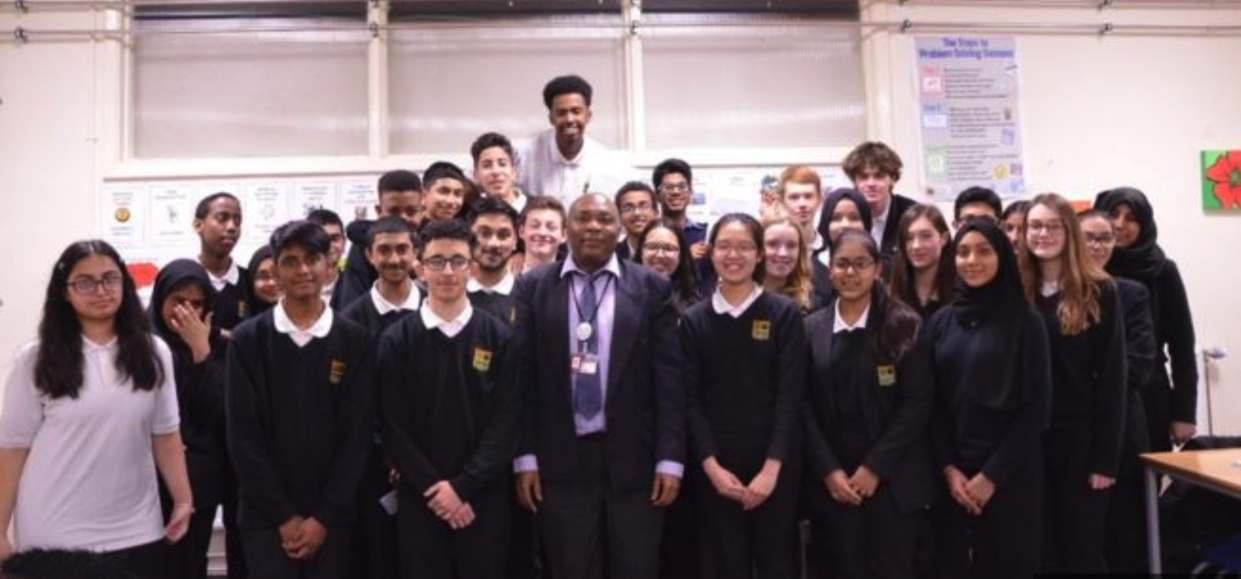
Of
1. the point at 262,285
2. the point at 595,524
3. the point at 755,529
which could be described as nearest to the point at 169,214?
the point at 262,285

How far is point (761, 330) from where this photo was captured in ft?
7.82

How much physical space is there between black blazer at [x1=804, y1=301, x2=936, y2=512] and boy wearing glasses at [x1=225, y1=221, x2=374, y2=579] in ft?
4.25

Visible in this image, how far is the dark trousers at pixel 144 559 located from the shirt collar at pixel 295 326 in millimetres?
633

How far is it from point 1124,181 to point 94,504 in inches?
187

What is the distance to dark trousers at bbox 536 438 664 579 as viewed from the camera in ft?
7.37

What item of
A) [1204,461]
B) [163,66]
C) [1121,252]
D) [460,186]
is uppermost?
[163,66]

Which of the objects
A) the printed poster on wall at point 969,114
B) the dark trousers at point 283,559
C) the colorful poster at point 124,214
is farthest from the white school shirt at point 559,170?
the colorful poster at point 124,214

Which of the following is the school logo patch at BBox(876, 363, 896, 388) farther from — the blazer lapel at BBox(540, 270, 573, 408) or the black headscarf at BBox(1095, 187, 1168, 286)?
the black headscarf at BBox(1095, 187, 1168, 286)

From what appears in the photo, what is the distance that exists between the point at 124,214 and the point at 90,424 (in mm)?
2383

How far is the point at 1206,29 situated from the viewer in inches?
172

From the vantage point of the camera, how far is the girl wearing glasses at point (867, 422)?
7.61 ft

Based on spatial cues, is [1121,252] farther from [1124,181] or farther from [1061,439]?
[1124,181]

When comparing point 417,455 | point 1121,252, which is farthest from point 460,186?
point 1121,252

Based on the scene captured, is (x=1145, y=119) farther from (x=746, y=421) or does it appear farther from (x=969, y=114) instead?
(x=746, y=421)
